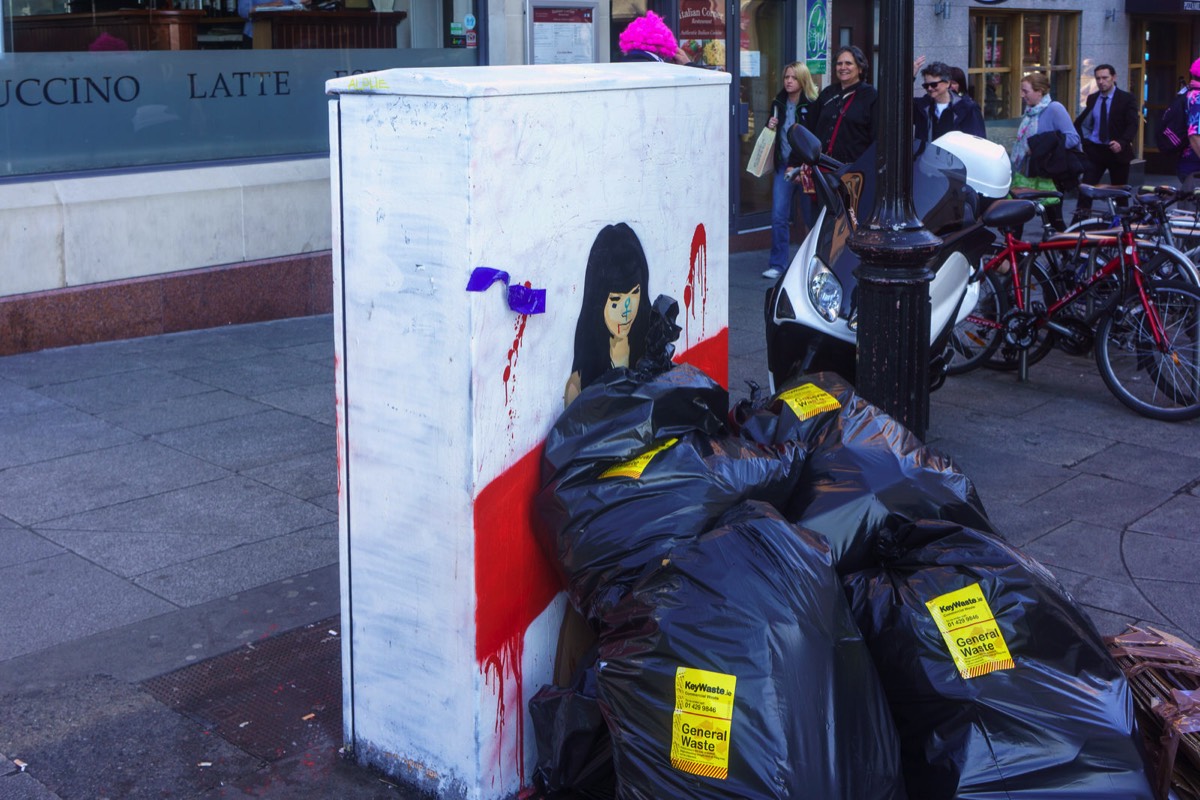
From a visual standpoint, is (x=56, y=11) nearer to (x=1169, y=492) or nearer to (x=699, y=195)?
(x=699, y=195)

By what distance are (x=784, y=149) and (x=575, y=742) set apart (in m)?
8.68

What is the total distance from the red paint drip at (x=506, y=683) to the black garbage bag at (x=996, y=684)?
84cm

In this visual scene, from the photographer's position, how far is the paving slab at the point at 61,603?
14.4ft

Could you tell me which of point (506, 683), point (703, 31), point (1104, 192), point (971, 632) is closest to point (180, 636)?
point (506, 683)

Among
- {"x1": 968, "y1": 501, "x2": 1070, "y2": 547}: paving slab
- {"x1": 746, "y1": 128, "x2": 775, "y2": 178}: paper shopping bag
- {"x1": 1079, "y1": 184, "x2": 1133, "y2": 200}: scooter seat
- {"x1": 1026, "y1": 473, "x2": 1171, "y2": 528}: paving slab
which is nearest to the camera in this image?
{"x1": 968, "y1": 501, "x2": 1070, "y2": 547}: paving slab

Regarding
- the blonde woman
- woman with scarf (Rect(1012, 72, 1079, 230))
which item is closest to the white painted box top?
woman with scarf (Rect(1012, 72, 1079, 230))

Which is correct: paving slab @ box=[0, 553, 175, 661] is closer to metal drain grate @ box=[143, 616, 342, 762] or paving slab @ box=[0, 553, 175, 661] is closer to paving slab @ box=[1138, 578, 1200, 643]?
metal drain grate @ box=[143, 616, 342, 762]

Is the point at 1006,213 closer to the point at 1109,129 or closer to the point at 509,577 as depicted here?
the point at 509,577

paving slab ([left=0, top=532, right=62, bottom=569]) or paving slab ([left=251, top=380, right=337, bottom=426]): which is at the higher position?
paving slab ([left=251, top=380, right=337, bottom=426])

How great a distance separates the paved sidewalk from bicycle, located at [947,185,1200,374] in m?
0.19

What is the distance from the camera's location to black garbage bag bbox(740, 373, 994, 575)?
133 inches

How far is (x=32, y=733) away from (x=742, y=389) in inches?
183

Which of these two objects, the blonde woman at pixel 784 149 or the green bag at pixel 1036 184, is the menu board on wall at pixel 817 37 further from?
the green bag at pixel 1036 184

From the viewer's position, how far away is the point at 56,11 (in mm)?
8352
